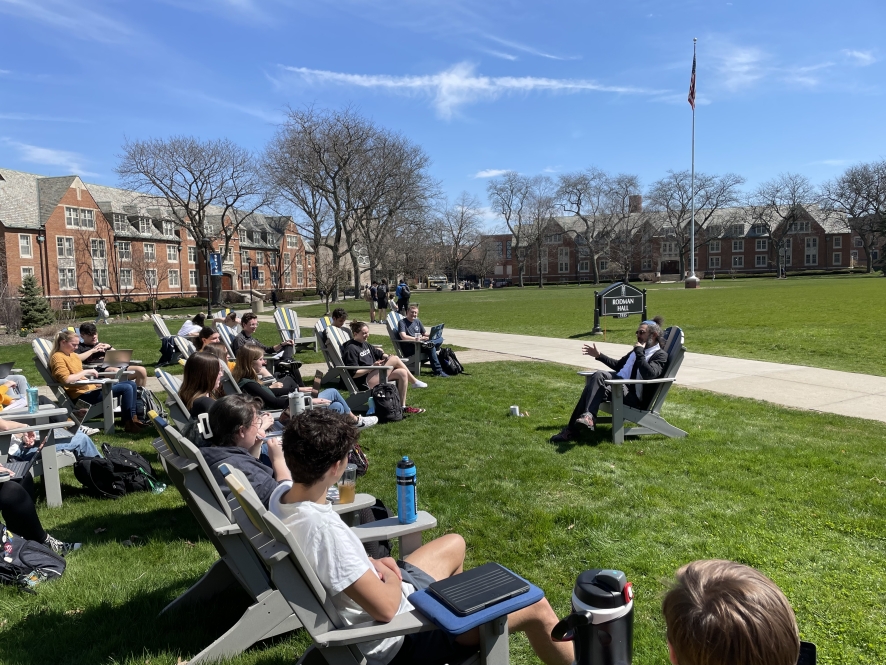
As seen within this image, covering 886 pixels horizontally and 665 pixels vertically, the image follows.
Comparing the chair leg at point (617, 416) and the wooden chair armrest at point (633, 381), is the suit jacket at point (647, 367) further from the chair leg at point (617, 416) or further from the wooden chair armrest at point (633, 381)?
the chair leg at point (617, 416)

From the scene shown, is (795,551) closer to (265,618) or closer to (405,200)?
(265,618)

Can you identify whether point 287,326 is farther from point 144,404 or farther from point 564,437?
point 564,437

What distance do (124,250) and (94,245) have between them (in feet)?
10.4

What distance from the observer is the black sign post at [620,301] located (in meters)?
16.5

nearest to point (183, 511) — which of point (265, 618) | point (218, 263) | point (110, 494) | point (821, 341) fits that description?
point (110, 494)

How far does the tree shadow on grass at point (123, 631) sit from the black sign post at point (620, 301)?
1410 cm

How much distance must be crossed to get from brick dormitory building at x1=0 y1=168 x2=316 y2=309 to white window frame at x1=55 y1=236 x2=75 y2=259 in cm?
8

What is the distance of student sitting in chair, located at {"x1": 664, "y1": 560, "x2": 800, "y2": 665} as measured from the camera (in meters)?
1.38

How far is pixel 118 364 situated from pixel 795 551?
352 inches

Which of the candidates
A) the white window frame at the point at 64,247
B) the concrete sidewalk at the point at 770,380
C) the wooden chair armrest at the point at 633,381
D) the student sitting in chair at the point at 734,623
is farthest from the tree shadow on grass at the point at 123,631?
the white window frame at the point at 64,247

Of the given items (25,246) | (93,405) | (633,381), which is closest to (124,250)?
(25,246)

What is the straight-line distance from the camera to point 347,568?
2.20 m

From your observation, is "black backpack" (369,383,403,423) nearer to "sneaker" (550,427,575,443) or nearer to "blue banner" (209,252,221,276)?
"sneaker" (550,427,575,443)

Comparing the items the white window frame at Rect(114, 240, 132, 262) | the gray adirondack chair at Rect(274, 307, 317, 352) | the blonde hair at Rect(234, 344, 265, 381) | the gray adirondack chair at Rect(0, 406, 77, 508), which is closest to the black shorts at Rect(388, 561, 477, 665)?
the gray adirondack chair at Rect(0, 406, 77, 508)
